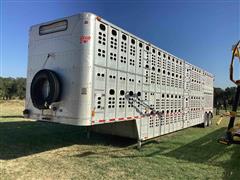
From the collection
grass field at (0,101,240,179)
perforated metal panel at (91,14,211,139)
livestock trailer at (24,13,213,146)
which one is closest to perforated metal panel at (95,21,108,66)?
livestock trailer at (24,13,213,146)

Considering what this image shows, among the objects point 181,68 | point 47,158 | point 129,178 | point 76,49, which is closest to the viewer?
point 129,178

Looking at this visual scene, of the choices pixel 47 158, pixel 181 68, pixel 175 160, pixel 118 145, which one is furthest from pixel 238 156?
pixel 47 158

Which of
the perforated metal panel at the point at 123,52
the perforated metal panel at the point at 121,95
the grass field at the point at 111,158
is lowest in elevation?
the grass field at the point at 111,158

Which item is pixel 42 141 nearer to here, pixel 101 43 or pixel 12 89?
pixel 101 43

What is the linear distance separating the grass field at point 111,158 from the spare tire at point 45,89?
1.47 metres

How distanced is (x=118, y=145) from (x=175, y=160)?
225cm

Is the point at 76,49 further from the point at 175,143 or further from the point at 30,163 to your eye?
the point at 175,143

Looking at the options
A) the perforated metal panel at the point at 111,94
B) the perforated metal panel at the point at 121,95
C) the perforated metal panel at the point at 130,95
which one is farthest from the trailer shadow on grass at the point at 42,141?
the perforated metal panel at the point at 111,94

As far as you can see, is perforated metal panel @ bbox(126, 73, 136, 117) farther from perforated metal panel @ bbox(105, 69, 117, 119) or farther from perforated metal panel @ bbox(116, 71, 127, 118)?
perforated metal panel @ bbox(105, 69, 117, 119)

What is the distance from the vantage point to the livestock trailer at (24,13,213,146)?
532 cm

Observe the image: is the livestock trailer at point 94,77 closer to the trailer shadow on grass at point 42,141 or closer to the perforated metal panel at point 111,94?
the perforated metal panel at point 111,94

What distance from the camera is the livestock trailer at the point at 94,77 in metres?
5.32

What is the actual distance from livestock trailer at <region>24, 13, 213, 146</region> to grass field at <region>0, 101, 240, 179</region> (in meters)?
0.74

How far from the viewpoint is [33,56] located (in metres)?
6.26
